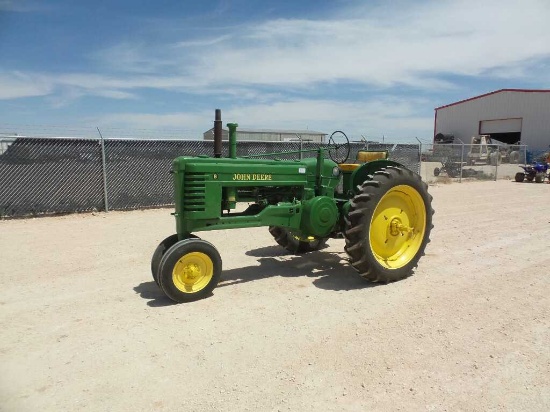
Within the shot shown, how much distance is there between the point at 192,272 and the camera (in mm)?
4289

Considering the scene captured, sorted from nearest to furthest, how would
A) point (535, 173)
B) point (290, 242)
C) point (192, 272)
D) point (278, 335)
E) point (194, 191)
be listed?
point (278, 335)
point (192, 272)
point (194, 191)
point (290, 242)
point (535, 173)

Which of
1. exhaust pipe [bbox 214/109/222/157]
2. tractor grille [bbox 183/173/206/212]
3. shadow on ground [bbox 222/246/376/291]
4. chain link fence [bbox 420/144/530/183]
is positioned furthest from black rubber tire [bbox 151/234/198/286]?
chain link fence [bbox 420/144/530/183]

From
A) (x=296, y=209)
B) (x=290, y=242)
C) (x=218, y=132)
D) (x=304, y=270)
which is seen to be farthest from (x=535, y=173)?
(x=218, y=132)

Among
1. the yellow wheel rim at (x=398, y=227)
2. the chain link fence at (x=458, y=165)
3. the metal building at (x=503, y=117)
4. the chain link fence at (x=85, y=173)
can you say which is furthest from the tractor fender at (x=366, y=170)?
the metal building at (x=503, y=117)

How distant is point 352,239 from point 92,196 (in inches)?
276

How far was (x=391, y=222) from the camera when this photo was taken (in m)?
5.20

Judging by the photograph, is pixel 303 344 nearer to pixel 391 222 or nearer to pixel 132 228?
pixel 391 222

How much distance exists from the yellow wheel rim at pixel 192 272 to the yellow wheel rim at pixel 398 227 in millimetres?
1994

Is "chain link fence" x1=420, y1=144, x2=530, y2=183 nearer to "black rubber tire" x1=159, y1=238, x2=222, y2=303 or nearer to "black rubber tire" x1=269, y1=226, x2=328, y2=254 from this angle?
"black rubber tire" x1=269, y1=226, x2=328, y2=254

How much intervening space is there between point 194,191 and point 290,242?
208 centimetres

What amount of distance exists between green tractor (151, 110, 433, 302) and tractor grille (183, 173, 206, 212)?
0.4 inches

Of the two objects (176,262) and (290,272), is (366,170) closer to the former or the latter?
(290,272)

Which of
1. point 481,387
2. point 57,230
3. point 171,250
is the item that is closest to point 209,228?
point 171,250

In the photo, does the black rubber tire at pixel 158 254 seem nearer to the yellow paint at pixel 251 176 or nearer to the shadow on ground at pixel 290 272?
the shadow on ground at pixel 290 272
